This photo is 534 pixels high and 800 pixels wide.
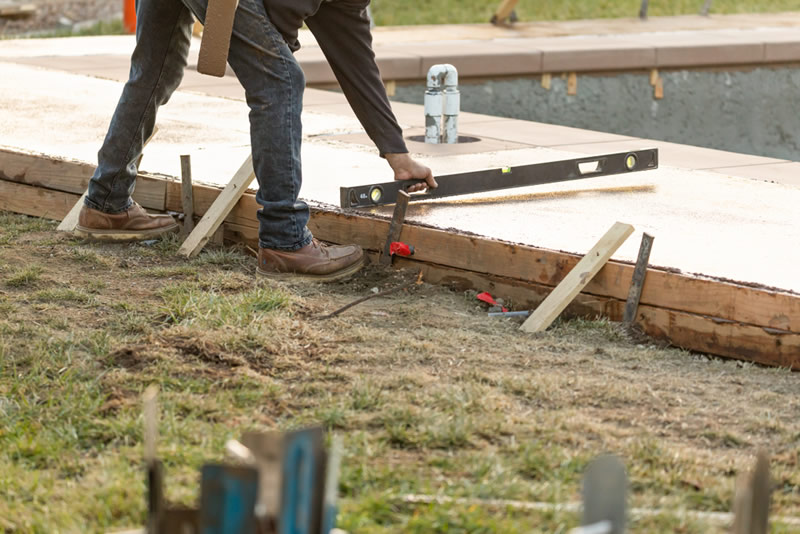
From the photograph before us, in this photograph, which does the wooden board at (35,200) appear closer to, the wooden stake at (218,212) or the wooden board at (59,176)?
the wooden board at (59,176)

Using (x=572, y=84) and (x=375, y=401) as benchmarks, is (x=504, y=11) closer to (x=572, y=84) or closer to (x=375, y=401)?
(x=572, y=84)

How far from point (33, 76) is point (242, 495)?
7139mm

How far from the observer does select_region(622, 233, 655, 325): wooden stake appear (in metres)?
3.59

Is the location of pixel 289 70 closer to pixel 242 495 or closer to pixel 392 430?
pixel 392 430

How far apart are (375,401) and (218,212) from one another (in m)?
1.87

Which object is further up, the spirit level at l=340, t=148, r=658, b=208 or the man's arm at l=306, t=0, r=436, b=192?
the man's arm at l=306, t=0, r=436, b=192

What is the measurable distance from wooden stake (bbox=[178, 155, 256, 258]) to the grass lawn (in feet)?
28.3

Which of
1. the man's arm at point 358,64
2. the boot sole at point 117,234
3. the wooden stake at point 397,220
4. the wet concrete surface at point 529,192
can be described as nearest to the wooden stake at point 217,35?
the man's arm at point 358,64

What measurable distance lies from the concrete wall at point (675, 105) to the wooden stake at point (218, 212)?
17.3 ft

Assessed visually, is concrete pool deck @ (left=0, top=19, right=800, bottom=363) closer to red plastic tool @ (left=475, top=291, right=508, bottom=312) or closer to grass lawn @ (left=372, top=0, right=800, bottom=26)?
red plastic tool @ (left=475, top=291, right=508, bottom=312)

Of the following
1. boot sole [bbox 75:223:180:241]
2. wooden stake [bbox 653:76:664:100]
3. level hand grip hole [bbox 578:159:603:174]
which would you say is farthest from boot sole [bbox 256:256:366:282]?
wooden stake [bbox 653:76:664:100]

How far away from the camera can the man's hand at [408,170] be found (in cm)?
434

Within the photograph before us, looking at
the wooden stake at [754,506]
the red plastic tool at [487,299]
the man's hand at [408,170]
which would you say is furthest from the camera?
the man's hand at [408,170]

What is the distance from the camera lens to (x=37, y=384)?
2.97 metres
